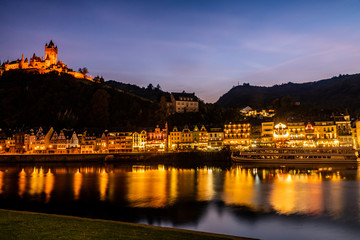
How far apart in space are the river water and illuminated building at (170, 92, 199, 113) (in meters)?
62.0

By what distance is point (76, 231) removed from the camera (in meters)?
10.7

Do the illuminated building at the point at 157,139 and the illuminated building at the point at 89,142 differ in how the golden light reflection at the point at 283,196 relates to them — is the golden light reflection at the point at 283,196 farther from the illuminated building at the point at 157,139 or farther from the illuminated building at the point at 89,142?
the illuminated building at the point at 89,142

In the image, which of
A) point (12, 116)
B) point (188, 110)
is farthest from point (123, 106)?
point (12, 116)

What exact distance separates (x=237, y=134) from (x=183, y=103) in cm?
2584

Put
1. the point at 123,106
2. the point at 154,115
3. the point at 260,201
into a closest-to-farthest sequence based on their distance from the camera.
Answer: the point at 260,201 → the point at 154,115 → the point at 123,106

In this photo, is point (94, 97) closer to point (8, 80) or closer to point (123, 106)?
point (123, 106)

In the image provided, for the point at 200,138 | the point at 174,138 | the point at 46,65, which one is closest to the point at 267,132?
the point at 200,138

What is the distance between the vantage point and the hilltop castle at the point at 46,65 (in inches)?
4867

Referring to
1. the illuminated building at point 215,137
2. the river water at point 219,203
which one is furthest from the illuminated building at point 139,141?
the river water at point 219,203

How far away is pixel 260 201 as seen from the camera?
25203 millimetres

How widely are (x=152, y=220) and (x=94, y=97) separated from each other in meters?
85.6

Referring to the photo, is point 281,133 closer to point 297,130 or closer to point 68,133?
point 297,130

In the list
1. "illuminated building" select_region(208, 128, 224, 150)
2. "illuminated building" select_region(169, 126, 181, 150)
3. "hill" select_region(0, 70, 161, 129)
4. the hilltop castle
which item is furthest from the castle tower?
"illuminated building" select_region(208, 128, 224, 150)

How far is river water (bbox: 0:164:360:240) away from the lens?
701 inches
